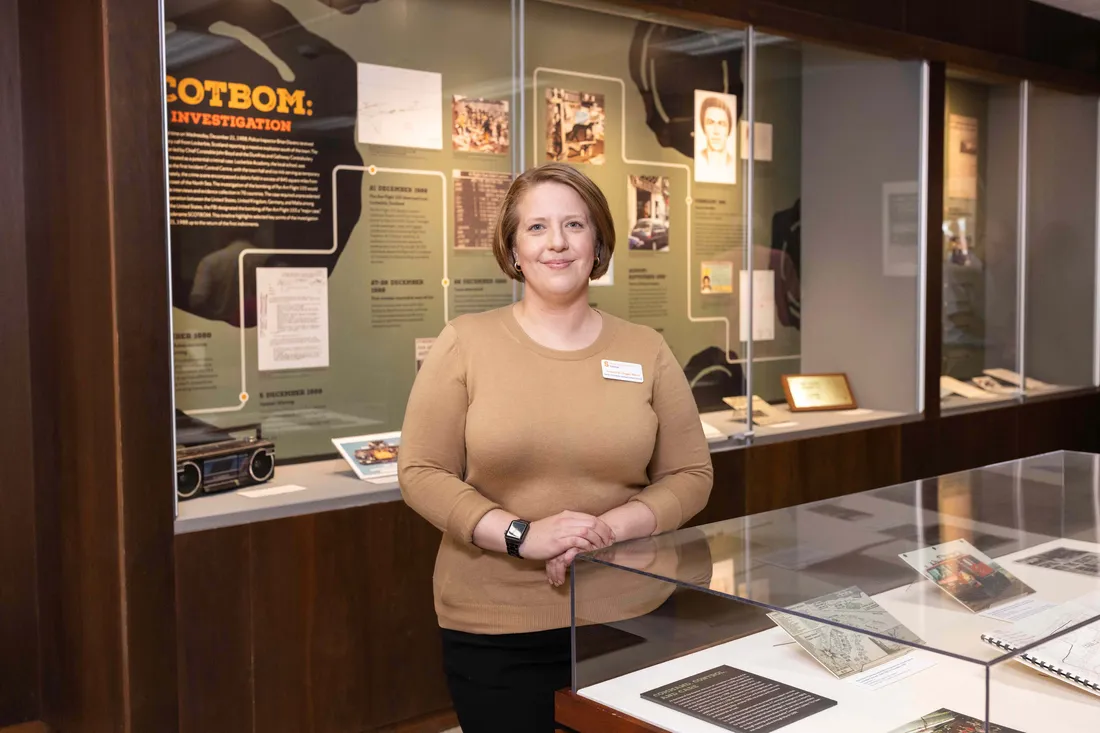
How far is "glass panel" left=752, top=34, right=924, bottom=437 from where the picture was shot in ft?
15.8

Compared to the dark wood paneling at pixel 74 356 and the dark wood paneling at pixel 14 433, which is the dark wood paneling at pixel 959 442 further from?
the dark wood paneling at pixel 14 433

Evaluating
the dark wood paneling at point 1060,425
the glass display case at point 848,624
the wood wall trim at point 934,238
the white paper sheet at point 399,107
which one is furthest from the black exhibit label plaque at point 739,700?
the dark wood paneling at point 1060,425

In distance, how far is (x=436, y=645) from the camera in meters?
3.44

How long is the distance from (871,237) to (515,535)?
12.4 feet

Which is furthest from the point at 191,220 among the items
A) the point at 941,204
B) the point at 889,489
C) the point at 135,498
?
the point at 941,204

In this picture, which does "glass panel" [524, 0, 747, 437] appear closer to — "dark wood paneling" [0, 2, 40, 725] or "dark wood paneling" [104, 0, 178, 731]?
"dark wood paneling" [104, 0, 178, 731]

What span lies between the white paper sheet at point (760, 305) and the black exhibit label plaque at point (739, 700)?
10.3ft

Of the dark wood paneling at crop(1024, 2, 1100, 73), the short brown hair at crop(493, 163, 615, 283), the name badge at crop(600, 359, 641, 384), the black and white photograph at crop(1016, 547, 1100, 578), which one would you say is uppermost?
the dark wood paneling at crop(1024, 2, 1100, 73)

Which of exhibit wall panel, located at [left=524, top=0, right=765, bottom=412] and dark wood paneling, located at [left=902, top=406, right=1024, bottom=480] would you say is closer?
exhibit wall panel, located at [left=524, top=0, right=765, bottom=412]

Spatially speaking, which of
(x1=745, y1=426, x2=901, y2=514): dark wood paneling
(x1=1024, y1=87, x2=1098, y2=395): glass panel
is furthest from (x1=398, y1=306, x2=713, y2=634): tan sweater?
(x1=1024, y1=87, x2=1098, y2=395): glass panel

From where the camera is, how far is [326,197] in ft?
11.3

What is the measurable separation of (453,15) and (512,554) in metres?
2.22

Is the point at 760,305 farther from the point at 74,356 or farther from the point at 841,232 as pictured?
the point at 74,356

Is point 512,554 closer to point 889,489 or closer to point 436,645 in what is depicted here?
point 889,489
